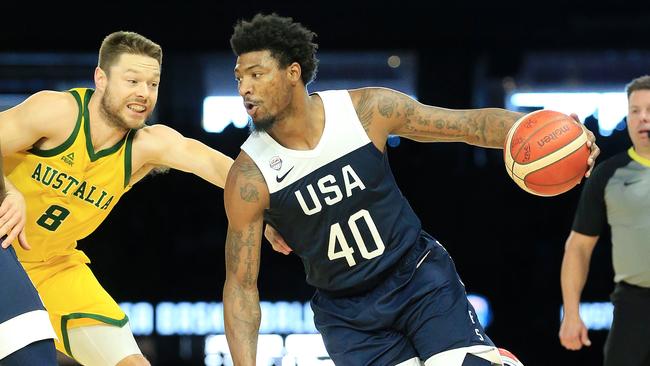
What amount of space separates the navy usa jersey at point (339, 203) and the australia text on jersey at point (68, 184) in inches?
30.6

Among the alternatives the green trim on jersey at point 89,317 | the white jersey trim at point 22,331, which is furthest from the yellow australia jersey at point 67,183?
the white jersey trim at point 22,331

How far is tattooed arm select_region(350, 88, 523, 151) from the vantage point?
3383 millimetres

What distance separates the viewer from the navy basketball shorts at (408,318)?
327cm

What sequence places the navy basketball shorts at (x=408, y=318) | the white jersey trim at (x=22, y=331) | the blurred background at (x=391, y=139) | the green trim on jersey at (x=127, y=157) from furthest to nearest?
the blurred background at (x=391, y=139) < the green trim on jersey at (x=127, y=157) < the navy basketball shorts at (x=408, y=318) < the white jersey trim at (x=22, y=331)

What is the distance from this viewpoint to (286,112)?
337cm

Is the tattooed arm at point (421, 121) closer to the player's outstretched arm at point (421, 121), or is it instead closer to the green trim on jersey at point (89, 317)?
the player's outstretched arm at point (421, 121)

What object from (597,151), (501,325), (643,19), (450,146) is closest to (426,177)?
(450,146)

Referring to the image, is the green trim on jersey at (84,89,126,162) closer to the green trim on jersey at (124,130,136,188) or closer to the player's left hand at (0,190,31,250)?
the green trim on jersey at (124,130,136,188)

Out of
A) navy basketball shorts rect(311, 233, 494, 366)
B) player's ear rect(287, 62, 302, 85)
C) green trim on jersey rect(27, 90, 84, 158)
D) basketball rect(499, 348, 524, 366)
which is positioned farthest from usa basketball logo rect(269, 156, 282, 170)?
basketball rect(499, 348, 524, 366)

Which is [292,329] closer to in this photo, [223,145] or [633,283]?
[223,145]

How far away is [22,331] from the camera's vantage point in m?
2.60

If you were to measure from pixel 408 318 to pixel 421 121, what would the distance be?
663 mm

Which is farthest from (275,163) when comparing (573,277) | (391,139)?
(391,139)

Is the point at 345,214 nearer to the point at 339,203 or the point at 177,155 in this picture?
the point at 339,203
